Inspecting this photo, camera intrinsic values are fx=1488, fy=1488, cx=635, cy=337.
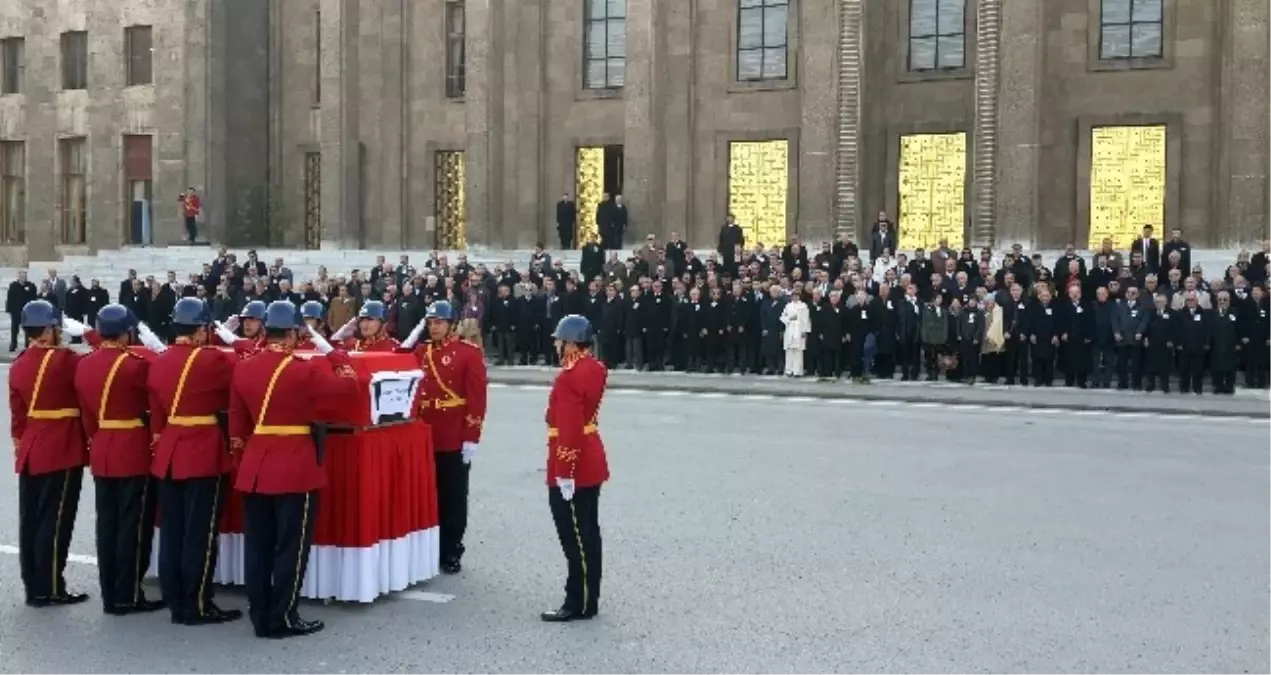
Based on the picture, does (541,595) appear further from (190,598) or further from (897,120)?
(897,120)

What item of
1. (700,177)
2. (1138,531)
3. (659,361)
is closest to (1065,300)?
(659,361)

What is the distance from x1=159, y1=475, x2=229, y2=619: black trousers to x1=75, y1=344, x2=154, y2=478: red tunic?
33cm

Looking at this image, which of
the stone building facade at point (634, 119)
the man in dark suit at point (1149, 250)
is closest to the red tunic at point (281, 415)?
the man in dark suit at point (1149, 250)

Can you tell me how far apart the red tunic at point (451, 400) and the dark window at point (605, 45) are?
103ft

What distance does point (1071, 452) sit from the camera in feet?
57.8

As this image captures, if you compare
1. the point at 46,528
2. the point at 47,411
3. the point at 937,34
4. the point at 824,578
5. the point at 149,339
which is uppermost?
the point at 937,34

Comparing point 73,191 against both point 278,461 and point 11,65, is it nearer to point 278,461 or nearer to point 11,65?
point 11,65

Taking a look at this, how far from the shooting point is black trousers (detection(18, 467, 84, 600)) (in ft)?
34.0

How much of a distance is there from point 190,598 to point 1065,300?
1897 cm

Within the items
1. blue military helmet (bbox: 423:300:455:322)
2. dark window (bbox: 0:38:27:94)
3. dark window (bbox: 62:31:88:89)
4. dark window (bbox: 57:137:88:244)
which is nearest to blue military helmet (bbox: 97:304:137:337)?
blue military helmet (bbox: 423:300:455:322)

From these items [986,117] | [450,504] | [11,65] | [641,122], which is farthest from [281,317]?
[11,65]

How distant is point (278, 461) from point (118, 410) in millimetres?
1470

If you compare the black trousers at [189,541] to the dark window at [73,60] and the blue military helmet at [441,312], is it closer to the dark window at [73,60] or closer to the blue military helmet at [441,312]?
the blue military helmet at [441,312]

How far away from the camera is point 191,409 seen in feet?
31.9
